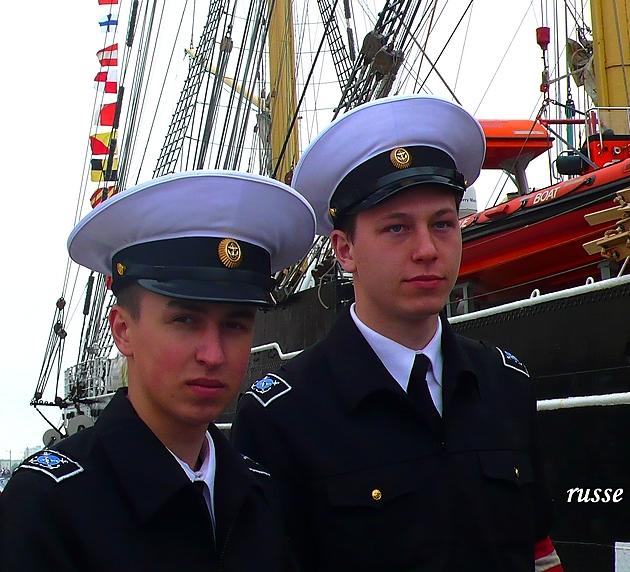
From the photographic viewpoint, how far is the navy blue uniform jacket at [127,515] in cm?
172

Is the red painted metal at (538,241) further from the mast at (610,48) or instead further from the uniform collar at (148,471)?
the uniform collar at (148,471)

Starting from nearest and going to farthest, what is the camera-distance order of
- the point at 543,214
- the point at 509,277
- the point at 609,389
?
the point at 609,389 → the point at 543,214 → the point at 509,277

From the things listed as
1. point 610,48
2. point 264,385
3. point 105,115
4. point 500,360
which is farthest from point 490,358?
point 105,115

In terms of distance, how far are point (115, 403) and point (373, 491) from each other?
64cm

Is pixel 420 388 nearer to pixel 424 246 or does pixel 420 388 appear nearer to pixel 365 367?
pixel 365 367

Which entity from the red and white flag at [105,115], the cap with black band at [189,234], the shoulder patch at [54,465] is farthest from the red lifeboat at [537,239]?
the red and white flag at [105,115]

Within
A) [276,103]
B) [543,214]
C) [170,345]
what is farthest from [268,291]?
[276,103]

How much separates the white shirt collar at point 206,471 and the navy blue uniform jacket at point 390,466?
316 mm

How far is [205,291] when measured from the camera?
1.97m

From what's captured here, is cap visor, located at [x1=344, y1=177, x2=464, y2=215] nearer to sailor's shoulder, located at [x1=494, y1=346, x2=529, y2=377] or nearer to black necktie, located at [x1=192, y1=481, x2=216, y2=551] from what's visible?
sailor's shoulder, located at [x1=494, y1=346, x2=529, y2=377]

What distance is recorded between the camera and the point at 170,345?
75.0 inches

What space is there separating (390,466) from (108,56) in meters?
20.4

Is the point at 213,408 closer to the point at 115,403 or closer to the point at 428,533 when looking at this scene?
the point at 115,403

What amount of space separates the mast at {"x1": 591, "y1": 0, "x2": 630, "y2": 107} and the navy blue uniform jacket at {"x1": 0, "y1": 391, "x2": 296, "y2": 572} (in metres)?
8.54
